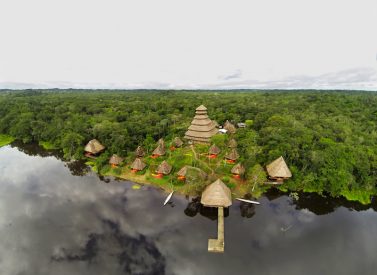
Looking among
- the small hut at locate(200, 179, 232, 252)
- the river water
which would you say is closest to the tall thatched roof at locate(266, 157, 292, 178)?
the river water

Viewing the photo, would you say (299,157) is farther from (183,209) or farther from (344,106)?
(344,106)

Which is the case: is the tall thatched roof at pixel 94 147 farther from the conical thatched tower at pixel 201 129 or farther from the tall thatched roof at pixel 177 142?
the conical thatched tower at pixel 201 129

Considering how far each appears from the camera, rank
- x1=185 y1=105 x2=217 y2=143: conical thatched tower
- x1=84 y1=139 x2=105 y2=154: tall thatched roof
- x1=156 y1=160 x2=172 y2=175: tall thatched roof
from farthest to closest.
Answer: x1=185 y1=105 x2=217 y2=143: conical thatched tower → x1=84 y1=139 x2=105 y2=154: tall thatched roof → x1=156 y1=160 x2=172 y2=175: tall thatched roof

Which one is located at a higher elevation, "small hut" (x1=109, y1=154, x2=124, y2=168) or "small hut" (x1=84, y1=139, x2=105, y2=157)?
"small hut" (x1=84, y1=139, x2=105, y2=157)

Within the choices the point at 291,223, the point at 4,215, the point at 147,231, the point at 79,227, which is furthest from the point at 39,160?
the point at 291,223

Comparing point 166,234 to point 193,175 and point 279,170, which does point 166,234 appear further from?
point 279,170

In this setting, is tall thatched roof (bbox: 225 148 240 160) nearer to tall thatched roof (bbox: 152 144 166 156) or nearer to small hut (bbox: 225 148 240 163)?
small hut (bbox: 225 148 240 163)

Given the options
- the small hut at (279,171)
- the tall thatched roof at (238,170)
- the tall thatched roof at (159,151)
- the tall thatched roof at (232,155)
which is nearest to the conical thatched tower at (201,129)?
the tall thatched roof at (232,155)
